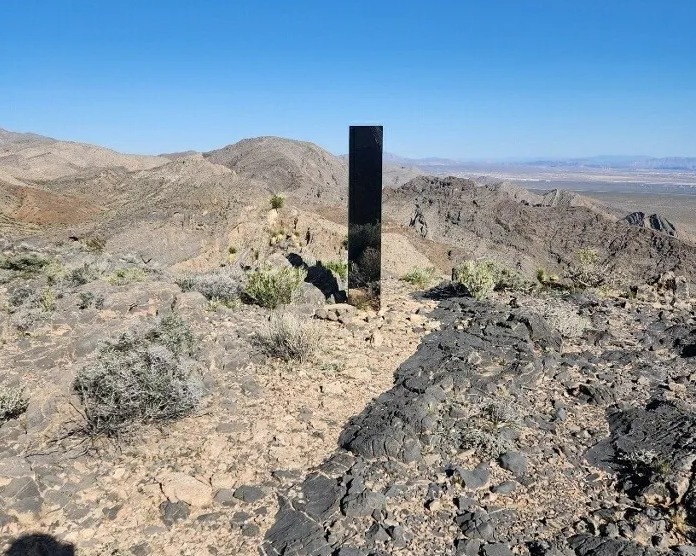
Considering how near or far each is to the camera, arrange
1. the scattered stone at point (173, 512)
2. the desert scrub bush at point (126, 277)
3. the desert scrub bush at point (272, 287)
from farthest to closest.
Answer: the desert scrub bush at point (126, 277) < the desert scrub bush at point (272, 287) < the scattered stone at point (173, 512)

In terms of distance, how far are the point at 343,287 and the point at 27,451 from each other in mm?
5480

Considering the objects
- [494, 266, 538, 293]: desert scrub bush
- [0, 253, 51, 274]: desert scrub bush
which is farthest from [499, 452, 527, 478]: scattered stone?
[0, 253, 51, 274]: desert scrub bush

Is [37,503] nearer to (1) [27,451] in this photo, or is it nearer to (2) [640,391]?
(1) [27,451]

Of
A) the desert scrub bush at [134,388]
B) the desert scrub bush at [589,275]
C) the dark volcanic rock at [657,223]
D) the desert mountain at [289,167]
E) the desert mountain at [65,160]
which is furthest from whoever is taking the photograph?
the desert mountain at [65,160]

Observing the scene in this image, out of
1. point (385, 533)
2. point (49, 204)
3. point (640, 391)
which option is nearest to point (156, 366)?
point (385, 533)

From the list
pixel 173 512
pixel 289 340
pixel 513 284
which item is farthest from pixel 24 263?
pixel 513 284

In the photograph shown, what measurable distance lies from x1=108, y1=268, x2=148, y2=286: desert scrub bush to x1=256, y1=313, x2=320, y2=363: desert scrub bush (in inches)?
129

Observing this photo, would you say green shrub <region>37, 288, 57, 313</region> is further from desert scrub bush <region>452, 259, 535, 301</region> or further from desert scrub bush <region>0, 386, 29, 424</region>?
desert scrub bush <region>452, 259, 535, 301</region>

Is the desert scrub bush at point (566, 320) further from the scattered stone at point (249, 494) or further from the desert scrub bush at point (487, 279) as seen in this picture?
the scattered stone at point (249, 494)

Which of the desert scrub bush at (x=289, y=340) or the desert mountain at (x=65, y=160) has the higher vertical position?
the desert mountain at (x=65, y=160)

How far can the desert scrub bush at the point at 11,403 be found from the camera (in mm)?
4078

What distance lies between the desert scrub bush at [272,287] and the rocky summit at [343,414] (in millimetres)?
29

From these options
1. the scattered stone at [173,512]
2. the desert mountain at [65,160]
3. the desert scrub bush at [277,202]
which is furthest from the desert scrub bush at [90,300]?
the desert mountain at [65,160]

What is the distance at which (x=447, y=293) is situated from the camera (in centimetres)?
816
